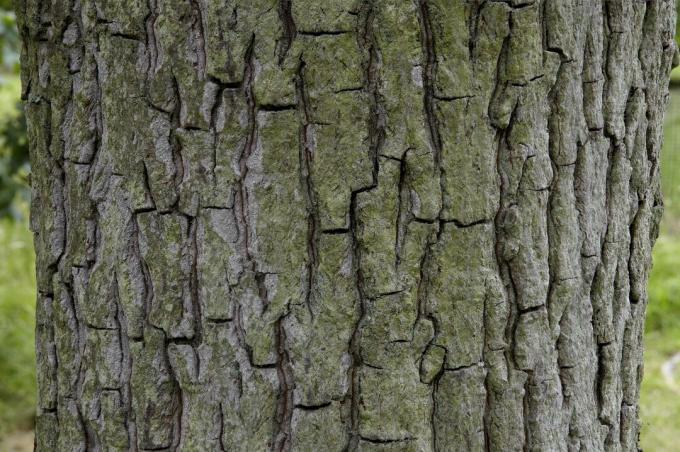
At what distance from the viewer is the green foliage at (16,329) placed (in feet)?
13.1

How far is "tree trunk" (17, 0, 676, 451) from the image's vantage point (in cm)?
117

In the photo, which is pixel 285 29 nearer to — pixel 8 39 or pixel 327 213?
pixel 327 213

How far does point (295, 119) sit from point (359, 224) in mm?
192

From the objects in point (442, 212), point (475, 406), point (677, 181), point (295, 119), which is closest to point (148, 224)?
point (295, 119)

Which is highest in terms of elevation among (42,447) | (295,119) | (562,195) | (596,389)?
(295,119)

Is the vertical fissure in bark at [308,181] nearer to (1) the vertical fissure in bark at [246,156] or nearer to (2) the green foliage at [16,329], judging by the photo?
(1) the vertical fissure in bark at [246,156]

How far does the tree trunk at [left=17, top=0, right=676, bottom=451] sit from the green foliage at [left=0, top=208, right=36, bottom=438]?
9.67ft

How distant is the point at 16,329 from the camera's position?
4.71 meters

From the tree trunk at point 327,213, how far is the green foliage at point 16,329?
2948 mm

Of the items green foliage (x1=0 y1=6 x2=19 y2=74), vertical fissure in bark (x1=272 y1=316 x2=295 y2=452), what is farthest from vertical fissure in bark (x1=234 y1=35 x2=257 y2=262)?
green foliage (x1=0 y1=6 x2=19 y2=74)

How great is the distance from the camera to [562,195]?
4.27 feet

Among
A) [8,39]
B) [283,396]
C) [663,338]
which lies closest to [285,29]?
[283,396]

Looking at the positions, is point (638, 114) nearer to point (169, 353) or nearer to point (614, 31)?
point (614, 31)

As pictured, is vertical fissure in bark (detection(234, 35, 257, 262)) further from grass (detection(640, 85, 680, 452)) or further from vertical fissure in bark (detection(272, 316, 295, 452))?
grass (detection(640, 85, 680, 452))
